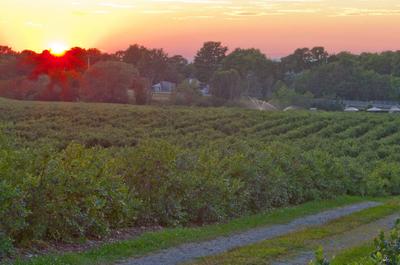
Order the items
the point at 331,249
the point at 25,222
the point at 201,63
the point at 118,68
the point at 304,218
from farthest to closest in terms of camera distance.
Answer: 1. the point at 201,63
2. the point at 118,68
3. the point at 304,218
4. the point at 331,249
5. the point at 25,222

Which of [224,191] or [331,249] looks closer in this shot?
[331,249]

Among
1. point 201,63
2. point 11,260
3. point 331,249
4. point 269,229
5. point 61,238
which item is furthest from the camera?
point 201,63

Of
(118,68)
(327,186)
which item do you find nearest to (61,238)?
(327,186)

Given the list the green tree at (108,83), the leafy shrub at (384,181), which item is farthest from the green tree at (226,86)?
the leafy shrub at (384,181)

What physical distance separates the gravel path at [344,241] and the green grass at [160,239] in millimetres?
1930

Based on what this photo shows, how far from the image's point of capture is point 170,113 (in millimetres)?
68938

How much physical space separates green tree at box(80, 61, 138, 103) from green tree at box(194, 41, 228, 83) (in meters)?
48.8

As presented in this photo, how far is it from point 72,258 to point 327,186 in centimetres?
1450

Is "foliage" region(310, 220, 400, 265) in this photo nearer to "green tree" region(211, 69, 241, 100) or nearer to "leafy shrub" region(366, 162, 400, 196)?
"leafy shrub" region(366, 162, 400, 196)

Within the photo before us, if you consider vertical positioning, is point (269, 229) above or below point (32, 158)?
below

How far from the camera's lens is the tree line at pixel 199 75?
93250mm

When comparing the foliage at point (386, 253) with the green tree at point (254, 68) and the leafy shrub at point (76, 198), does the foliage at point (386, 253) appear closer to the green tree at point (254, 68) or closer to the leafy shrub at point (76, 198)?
the leafy shrub at point (76, 198)

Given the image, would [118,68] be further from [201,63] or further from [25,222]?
[25,222]

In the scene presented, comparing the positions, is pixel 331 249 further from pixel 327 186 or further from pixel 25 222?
pixel 327 186
